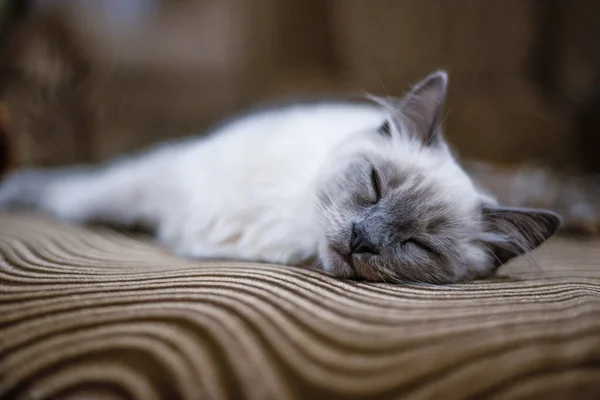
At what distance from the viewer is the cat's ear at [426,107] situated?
1165mm

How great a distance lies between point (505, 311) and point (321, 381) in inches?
14.1

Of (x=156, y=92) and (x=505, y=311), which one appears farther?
(x=156, y=92)

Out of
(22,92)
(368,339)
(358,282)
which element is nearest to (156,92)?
(22,92)

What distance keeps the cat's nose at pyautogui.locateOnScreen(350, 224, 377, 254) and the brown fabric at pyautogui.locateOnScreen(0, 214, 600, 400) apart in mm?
133

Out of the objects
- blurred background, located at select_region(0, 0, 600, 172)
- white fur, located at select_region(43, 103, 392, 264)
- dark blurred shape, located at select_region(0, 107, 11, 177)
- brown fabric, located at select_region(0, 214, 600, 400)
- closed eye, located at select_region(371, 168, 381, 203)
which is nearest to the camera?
brown fabric, located at select_region(0, 214, 600, 400)

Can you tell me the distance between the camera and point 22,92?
1.95 m

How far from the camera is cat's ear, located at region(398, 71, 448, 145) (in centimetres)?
117

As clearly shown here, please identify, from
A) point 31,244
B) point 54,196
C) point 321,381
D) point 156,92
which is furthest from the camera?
point 156,92

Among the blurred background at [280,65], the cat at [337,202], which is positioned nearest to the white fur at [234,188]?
the cat at [337,202]

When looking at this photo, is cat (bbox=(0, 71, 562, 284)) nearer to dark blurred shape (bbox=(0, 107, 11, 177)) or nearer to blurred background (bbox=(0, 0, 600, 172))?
dark blurred shape (bbox=(0, 107, 11, 177))

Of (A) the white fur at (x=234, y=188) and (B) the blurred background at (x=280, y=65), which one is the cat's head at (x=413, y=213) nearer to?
(A) the white fur at (x=234, y=188)

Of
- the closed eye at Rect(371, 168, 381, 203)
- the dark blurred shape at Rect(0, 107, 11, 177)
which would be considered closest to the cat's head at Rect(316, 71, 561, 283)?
the closed eye at Rect(371, 168, 381, 203)

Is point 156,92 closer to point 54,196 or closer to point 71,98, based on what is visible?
point 71,98

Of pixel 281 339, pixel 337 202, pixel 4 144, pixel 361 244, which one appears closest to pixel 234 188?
pixel 337 202
